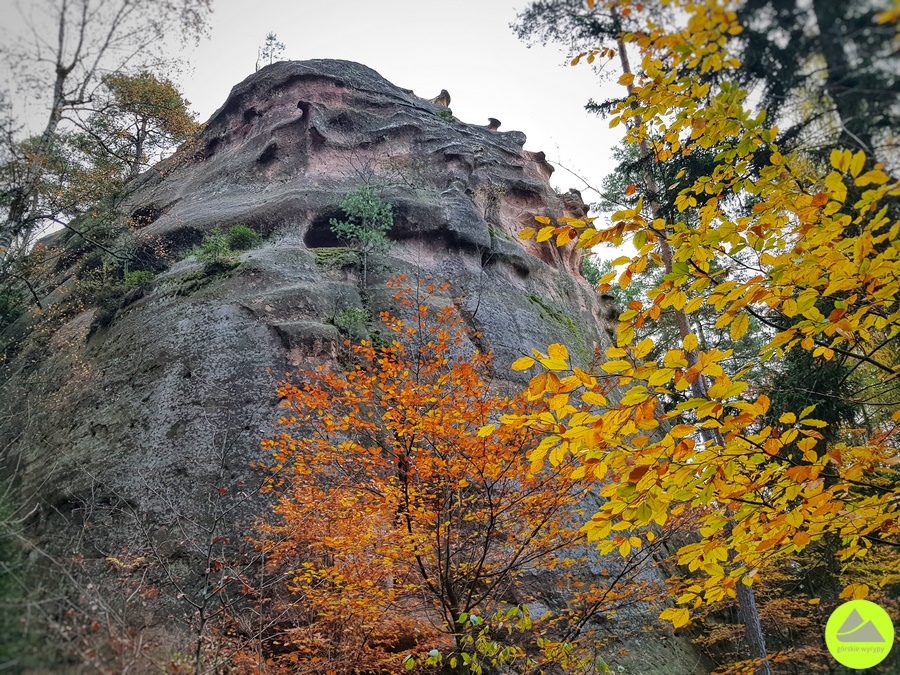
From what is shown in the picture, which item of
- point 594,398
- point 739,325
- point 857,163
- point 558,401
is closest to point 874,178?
point 857,163

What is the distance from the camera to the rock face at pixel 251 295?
9.91 metres

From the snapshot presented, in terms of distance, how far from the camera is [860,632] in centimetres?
358

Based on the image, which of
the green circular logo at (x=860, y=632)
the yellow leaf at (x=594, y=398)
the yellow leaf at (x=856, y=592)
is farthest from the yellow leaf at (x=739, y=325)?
the green circular logo at (x=860, y=632)

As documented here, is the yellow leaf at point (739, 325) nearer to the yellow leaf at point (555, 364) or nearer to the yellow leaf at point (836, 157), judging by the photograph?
the yellow leaf at point (836, 157)

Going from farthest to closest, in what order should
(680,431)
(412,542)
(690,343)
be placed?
1. (412,542)
2. (690,343)
3. (680,431)

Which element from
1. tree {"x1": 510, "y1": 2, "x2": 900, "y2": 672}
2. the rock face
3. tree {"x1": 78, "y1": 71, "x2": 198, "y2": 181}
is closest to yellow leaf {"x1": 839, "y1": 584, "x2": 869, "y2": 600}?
tree {"x1": 510, "y1": 2, "x2": 900, "y2": 672}

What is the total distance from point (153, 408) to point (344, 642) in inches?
268

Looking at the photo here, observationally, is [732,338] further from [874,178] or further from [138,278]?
[138,278]

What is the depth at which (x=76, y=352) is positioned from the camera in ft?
45.1

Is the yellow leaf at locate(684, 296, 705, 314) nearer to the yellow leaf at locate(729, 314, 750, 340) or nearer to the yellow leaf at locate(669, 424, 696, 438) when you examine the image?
the yellow leaf at locate(729, 314, 750, 340)

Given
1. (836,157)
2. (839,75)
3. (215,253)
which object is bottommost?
(836,157)

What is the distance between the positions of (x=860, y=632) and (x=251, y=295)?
512 inches

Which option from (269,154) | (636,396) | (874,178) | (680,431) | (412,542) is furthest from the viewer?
(269,154)

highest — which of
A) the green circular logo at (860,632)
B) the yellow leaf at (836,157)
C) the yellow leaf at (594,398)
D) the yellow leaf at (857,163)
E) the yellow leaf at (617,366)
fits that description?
the yellow leaf at (836,157)
